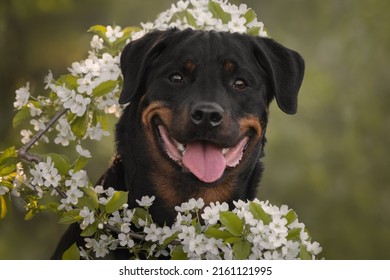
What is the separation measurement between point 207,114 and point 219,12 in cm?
A: 98

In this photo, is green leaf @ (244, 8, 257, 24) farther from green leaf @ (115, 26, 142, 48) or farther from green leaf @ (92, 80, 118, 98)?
green leaf @ (92, 80, 118, 98)

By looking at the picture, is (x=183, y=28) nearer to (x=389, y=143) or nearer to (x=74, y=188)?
(x=74, y=188)

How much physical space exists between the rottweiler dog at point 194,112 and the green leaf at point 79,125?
229 mm

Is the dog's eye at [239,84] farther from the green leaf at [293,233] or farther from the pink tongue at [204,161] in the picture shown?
the green leaf at [293,233]

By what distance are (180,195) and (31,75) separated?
14.2ft

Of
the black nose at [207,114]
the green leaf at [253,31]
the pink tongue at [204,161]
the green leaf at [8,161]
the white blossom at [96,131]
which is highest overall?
the green leaf at [253,31]

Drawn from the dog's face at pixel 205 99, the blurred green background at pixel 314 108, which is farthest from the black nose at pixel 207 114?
the blurred green background at pixel 314 108

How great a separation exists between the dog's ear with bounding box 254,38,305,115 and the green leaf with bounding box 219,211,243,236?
1050mm

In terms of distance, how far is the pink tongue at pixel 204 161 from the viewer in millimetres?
5445

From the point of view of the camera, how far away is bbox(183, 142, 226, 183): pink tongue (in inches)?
214

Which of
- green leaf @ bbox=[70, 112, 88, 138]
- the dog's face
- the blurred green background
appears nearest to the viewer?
the dog's face

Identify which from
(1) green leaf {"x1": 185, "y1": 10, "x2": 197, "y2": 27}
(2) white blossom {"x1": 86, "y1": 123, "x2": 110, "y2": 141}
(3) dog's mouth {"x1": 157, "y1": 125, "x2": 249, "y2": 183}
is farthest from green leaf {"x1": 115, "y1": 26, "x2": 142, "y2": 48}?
(3) dog's mouth {"x1": 157, "y1": 125, "x2": 249, "y2": 183}

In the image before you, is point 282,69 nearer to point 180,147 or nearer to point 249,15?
point 249,15

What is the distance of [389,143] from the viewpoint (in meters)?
11.2
